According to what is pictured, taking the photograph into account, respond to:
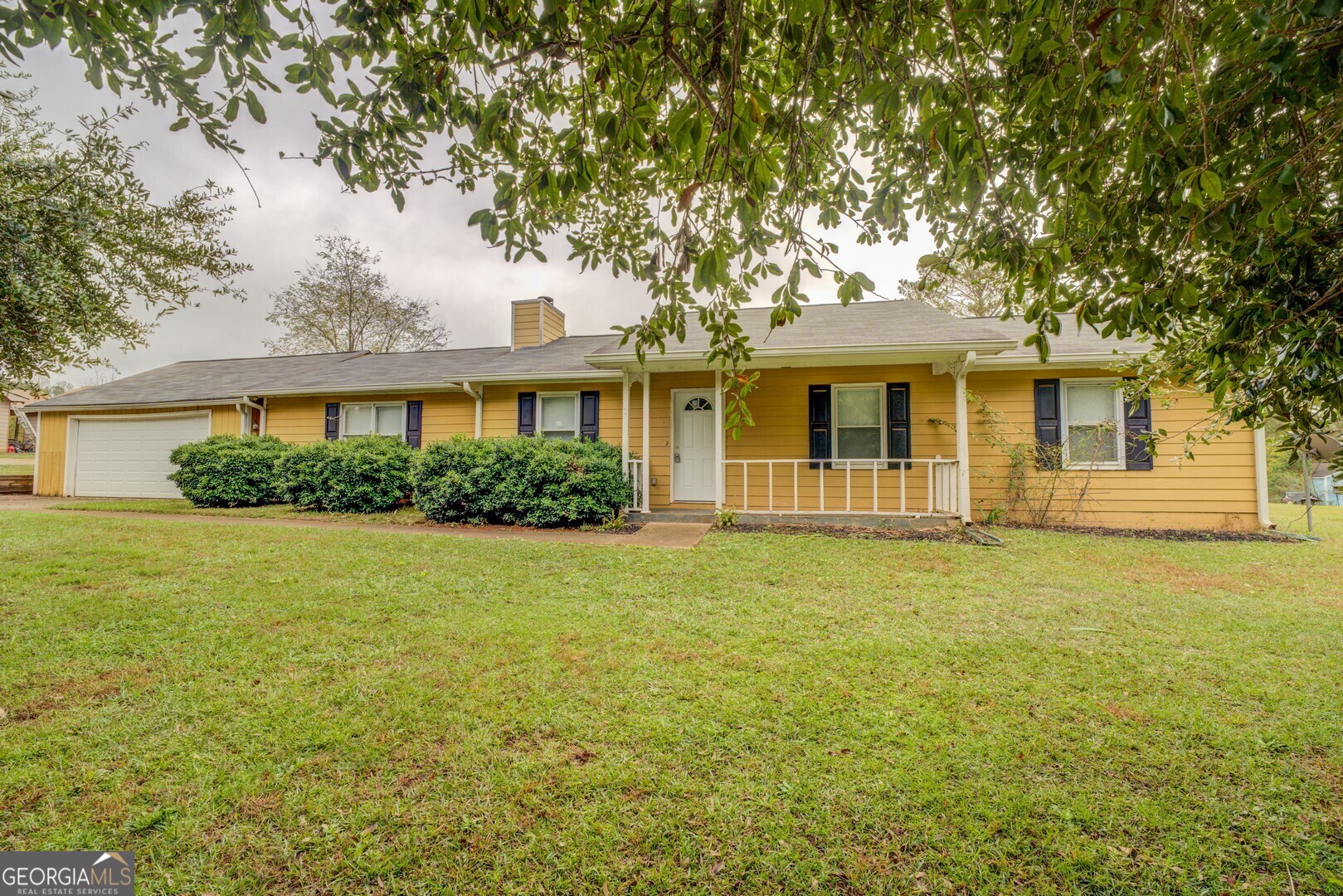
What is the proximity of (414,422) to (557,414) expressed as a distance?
10.4 feet

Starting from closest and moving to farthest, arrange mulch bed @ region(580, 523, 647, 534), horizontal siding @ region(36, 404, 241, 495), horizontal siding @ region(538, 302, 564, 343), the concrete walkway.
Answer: the concrete walkway
mulch bed @ region(580, 523, 647, 534)
horizontal siding @ region(538, 302, 564, 343)
horizontal siding @ region(36, 404, 241, 495)

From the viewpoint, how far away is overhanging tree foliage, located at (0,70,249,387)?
18.2 ft

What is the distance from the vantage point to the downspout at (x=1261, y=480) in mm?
7859

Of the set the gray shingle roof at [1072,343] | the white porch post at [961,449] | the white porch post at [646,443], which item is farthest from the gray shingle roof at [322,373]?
the gray shingle roof at [1072,343]

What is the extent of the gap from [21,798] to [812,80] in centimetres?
420

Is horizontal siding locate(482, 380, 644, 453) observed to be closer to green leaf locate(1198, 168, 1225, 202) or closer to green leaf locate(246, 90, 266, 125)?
green leaf locate(246, 90, 266, 125)

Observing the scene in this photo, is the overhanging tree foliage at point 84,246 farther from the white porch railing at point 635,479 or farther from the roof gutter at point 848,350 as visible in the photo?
the white porch railing at point 635,479

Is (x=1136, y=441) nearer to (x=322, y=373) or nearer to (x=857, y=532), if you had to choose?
(x=857, y=532)

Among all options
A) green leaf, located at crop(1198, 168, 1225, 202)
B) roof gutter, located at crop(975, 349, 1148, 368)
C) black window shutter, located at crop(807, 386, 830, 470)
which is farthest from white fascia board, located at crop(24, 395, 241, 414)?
green leaf, located at crop(1198, 168, 1225, 202)

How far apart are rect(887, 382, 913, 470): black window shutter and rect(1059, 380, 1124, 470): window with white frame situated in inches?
90.7

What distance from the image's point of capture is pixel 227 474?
10.3m

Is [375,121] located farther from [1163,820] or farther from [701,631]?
[1163,820]

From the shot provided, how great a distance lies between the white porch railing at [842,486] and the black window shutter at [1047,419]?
1487 millimetres

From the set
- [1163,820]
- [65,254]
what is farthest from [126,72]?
[65,254]
